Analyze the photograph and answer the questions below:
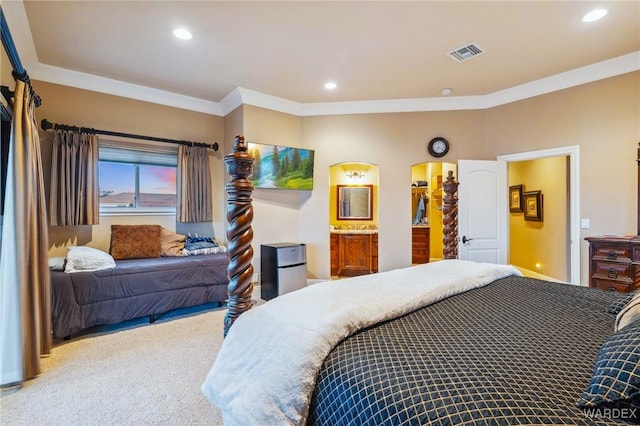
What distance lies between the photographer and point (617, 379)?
→ 0.80 m

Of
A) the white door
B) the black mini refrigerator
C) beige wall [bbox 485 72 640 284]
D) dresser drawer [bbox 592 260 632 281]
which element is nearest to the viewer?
dresser drawer [bbox 592 260 632 281]

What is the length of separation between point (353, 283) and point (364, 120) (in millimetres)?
3585

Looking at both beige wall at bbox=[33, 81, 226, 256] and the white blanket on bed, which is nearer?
the white blanket on bed

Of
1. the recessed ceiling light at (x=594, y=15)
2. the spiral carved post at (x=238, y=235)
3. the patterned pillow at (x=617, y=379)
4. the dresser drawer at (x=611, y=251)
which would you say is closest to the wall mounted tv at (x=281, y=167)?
the spiral carved post at (x=238, y=235)

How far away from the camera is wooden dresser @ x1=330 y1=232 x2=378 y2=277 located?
574 cm

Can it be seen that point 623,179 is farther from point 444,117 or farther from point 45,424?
point 45,424

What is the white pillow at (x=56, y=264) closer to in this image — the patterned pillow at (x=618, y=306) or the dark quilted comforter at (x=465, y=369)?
the dark quilted comforter at (x=465, y=369)

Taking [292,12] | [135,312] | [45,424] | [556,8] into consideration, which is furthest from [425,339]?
→ [135,312]

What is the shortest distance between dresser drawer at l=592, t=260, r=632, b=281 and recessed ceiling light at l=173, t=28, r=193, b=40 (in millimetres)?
4631

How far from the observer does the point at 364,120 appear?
15.8 feet

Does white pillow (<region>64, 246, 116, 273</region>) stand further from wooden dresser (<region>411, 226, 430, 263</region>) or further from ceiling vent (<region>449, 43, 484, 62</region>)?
wooden dresser (<region>411, 226, 430, 263</region>)

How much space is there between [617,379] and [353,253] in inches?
200

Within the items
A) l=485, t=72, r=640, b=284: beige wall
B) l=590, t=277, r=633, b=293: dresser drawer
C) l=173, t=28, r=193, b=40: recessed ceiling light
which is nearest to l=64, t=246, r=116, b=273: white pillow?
l=173, t=28, r=193, b=40: recessed ceiling light

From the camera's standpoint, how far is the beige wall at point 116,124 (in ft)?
11.8
